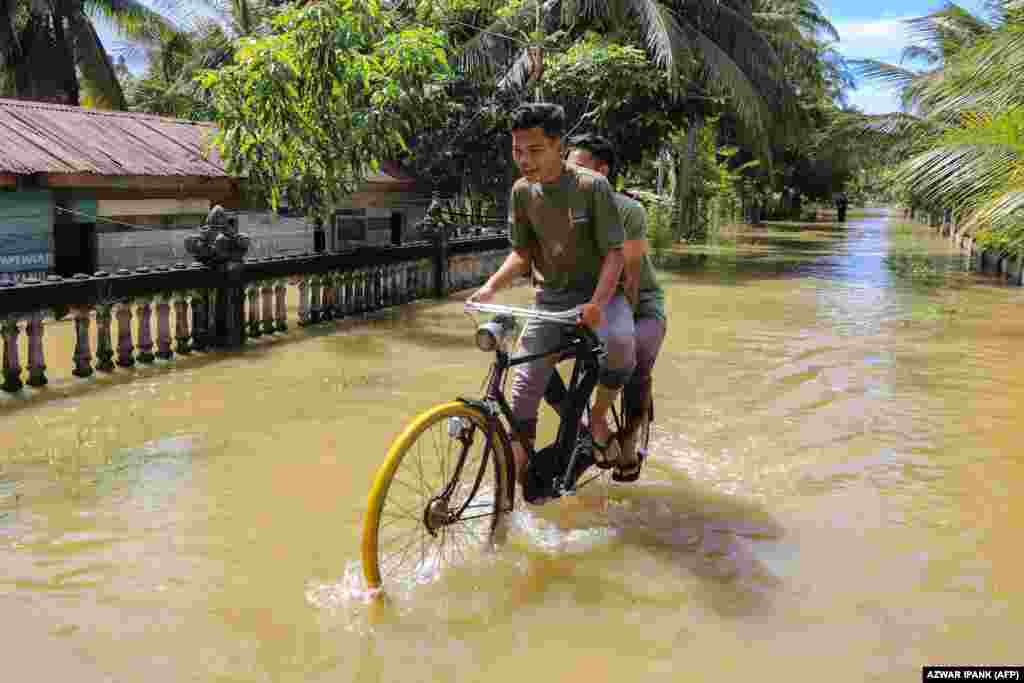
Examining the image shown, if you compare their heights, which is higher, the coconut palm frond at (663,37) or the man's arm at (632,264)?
the coconut palm frond at (663,37)

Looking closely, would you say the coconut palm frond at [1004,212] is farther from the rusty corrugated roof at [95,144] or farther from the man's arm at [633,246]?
the rusty corrugated roof at [95,144]

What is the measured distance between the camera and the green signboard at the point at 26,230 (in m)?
12.5

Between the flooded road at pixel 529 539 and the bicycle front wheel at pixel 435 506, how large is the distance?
0.50 ft

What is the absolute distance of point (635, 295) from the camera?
479 cm

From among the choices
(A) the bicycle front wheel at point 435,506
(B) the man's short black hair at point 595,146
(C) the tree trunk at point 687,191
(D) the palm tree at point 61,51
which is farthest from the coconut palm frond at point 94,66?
(A) the bicycle front wheel at point 435,506

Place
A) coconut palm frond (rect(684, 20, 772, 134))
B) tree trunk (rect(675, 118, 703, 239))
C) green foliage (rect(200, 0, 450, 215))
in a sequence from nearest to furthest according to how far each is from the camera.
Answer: green foliage (rect(200, 0, 450, 215)) < coconut palm frond (rect(684, 20, 772, 134)) < tree trunk (rect(675, 118, 703, 239))

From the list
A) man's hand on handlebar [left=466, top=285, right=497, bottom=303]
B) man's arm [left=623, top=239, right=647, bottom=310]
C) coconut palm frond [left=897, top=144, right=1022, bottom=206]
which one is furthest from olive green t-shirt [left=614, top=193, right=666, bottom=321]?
coconut palm frond [left=897, top=144, right=1022, bottom=206]

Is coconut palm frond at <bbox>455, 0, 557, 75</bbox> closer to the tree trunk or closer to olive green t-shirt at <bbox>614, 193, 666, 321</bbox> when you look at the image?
the tree trunk

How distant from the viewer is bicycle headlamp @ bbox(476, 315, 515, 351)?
400 centimetres

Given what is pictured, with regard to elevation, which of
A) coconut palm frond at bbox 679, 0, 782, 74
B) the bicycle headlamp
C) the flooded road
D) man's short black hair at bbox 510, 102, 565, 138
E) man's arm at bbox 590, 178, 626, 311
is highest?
coconut palm frond at bbox 679, 0, 782, 74

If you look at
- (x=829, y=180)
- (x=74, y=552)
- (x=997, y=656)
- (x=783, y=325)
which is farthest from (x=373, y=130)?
(x=829, y=180)

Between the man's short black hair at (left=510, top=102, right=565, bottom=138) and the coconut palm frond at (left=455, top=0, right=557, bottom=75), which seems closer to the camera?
the man's short black hair at (left=510, top=102, right=565, bottom=138)

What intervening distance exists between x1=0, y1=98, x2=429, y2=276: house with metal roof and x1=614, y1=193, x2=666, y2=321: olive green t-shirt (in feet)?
30.2

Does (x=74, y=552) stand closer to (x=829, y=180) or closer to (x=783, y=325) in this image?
(x=783, y=325)
